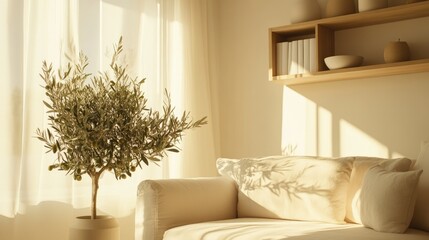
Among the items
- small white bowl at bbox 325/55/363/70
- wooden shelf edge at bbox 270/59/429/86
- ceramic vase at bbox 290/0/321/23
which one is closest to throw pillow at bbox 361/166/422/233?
wooden shelf edge at bbox 270/59/429/86

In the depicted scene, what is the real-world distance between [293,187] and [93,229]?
3.92 ft

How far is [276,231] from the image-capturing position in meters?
2.70

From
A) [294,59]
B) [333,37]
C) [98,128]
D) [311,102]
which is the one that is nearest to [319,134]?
[311,102]

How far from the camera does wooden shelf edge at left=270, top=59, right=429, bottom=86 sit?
325 cm

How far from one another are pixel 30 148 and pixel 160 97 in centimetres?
113

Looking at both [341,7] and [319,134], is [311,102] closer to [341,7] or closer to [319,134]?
[319,134]

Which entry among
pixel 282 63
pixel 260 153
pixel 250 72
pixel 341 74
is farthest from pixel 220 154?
pixel 341 74

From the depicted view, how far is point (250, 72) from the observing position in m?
4.32

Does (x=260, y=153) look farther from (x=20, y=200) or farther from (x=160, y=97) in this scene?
(x=20, y=200)

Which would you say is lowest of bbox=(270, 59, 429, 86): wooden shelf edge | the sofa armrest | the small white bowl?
the sofa armrest

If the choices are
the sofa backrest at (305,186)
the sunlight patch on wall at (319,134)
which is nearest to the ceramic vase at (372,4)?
the sunlight patch on wall at (319,134)

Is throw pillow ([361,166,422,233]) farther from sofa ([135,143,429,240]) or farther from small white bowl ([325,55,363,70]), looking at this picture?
small white bowl ([325,55,363,70])

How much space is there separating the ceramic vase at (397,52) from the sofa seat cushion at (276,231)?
1075 mm

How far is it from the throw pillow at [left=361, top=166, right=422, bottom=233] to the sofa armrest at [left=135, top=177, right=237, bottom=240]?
958 millimetres
